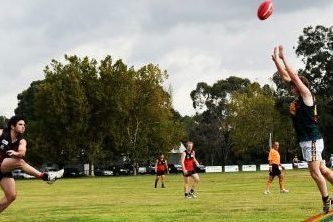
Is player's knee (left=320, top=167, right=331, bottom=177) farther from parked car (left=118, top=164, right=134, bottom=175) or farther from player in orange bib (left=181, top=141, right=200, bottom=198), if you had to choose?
parked car (left=118, top=164, right=134, bottom=175)

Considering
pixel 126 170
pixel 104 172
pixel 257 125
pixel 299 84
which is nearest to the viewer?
pixel 299 84

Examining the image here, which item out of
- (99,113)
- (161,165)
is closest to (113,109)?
(99,113)

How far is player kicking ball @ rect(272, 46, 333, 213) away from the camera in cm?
1218

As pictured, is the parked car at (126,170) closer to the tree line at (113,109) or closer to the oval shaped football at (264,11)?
the tree line at (113,109)

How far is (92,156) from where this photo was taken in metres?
86.9

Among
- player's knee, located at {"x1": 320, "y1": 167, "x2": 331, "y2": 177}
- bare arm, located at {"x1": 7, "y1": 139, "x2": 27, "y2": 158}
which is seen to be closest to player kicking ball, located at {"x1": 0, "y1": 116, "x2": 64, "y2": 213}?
bare arm, located at {"x1": 7, "y1": 139, "x2": 27, "y2": 158}

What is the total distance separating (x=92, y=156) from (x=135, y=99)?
35.3ft

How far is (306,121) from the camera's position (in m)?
12.5

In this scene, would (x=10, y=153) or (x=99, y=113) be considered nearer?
(x=10, y=153)

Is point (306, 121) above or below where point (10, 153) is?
above

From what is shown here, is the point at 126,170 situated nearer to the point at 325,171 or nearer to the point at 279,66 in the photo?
the point at 325,171

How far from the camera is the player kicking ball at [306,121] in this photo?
12.2m

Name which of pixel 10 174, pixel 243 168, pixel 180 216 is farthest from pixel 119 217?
pixel 243 168

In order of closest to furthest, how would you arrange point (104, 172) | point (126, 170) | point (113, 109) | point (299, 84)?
point (299, 84), point (113, 109), point (126, 170), point (104, 172)
